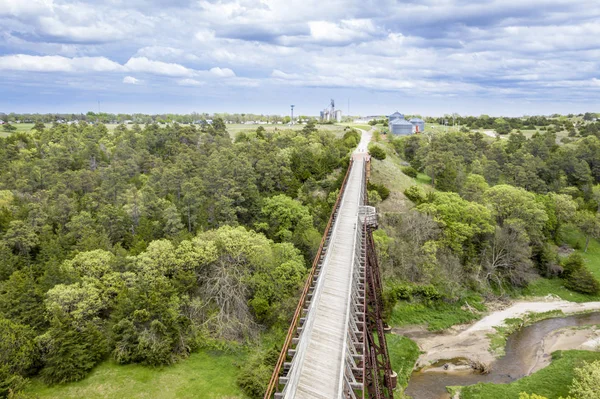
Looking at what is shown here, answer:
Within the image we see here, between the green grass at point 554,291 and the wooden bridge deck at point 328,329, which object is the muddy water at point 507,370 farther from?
the wooden bridge deck at point 328,329

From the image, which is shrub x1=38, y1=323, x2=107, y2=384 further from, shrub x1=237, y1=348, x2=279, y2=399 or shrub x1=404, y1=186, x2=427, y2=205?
shrub x1=404, y1=186, x2=427, y2=205

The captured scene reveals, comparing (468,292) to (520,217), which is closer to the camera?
(468,292)

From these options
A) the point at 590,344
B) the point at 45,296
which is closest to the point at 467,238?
the point at 590,344

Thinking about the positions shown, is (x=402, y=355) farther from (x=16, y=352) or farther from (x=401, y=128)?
(x=401, y=128)

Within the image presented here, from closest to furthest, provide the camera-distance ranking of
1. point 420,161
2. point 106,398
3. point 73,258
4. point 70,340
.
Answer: point 106,398
point 70,340
point 73,258
point 420,161

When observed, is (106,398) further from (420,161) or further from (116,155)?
(420,161)

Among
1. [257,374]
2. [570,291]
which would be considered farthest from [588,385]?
[570,291]
